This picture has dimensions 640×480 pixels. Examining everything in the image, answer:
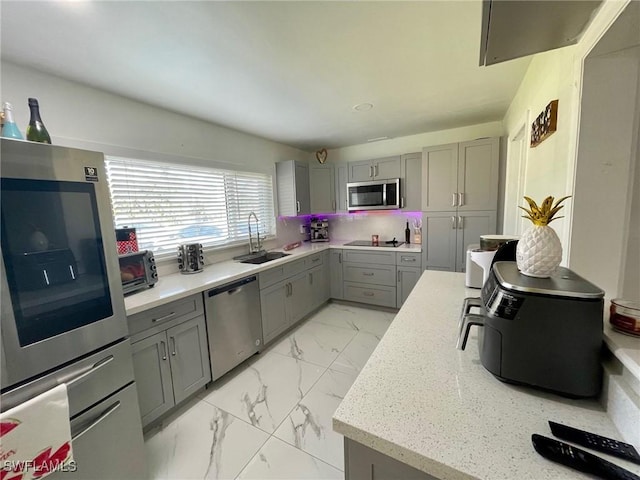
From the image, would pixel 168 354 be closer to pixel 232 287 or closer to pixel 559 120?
pixel 232 287

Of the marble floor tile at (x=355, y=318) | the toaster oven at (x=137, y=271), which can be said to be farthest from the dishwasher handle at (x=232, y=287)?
the marble floor tile at (x=355, y=318)

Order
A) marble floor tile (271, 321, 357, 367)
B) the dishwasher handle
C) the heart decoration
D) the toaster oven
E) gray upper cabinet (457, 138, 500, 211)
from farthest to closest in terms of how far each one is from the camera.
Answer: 1. the heart decoration
2. gray upper cabinet (457, 138, 500, 211)
3. marble floor tile (271, 321, 357, 367)
4. the dishwasher handle
5. the toaster oven

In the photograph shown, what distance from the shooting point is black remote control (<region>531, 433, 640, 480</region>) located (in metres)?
0.49

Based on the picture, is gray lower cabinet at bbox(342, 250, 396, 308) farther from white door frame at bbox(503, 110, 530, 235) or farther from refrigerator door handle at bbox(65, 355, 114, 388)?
refrigerator door handle at bbox(65, 355, 114, 388)

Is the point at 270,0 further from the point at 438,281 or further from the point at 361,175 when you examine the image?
the point at 361,175

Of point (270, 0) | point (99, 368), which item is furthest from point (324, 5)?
point (99, 368)

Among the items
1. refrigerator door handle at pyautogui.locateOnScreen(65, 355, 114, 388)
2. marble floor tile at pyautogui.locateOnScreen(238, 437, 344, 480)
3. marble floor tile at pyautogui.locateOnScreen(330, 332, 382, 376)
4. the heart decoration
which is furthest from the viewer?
the heart decoration

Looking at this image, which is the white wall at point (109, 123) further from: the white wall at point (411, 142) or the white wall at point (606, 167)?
the white wall at point (606, 167)

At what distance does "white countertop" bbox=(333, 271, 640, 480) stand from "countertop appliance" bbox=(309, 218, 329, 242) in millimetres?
3358

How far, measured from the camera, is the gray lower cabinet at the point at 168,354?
1601 millimetres

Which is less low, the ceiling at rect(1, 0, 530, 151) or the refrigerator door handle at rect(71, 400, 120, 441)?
the ceiling at rect(1, 0, 530, 151)

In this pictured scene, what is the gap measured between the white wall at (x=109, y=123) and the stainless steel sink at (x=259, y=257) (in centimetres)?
113

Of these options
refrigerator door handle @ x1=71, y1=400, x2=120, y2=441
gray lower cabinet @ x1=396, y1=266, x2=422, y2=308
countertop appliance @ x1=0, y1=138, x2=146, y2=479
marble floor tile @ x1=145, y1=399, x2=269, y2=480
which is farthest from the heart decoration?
refrigerator door handle @ x1=71, y1=400, x2=120, y2=441

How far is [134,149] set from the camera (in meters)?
2.09
